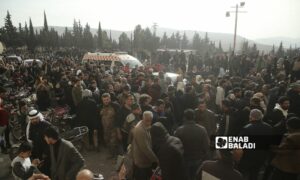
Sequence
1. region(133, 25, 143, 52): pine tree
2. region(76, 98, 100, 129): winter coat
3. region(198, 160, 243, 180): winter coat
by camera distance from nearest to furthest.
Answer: region(198, 160, 243, 180): winter coat → region(76, 98, 100, 129): winter coat → region(133, 25, 143, 52): pine tree

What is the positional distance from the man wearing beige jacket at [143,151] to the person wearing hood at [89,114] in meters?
2.98

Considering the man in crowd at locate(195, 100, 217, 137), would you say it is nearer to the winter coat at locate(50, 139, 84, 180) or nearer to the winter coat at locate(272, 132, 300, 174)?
the winter coat at locate(272, 132, 300, 174)

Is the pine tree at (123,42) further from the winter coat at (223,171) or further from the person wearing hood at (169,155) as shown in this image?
the winter coat at (223,171)

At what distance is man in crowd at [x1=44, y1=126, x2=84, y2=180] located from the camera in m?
4.31

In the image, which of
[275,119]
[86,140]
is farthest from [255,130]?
[86,140]

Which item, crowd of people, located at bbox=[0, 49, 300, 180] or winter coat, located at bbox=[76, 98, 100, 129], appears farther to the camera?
winter coat, located at bbox=[76, 98, 100, 129]

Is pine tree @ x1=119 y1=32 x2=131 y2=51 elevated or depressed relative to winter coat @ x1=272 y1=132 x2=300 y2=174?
elevated

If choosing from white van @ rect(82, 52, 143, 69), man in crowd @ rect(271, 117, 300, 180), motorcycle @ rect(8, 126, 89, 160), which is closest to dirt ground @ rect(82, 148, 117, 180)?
motorcycle @ rect(8, 126, 89, 160)

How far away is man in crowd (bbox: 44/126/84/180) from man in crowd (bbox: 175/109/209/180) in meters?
1.92

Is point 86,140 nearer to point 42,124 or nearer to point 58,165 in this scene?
point 42,124

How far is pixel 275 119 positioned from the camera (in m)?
6.23

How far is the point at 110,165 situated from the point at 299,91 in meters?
5.49

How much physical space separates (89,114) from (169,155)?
4.00m

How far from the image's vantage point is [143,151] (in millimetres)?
4965
